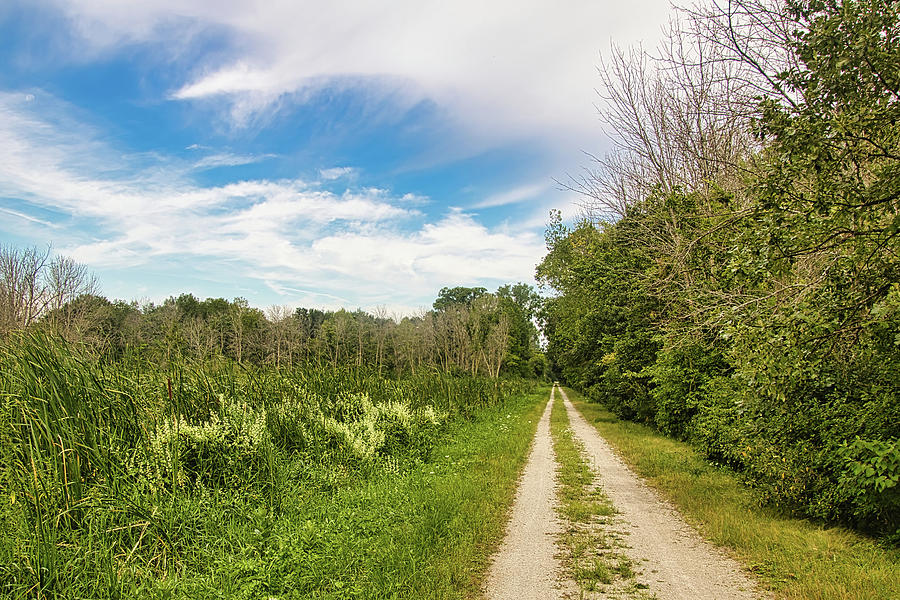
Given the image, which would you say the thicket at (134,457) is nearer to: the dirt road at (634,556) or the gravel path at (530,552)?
the gravel path at (530,552)

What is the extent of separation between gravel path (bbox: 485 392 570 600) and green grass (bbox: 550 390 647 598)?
17cm

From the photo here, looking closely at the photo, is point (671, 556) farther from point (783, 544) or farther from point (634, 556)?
point (783, 544)

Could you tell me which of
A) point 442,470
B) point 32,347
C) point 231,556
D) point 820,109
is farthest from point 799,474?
point 32,347

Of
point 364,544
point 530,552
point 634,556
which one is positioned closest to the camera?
point 364,544

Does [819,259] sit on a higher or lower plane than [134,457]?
higher

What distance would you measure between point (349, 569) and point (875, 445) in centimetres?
510

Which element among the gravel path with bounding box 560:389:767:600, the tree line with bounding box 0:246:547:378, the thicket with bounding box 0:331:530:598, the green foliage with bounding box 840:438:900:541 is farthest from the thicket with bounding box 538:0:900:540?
the tree line with bounding box 0:246:547:378

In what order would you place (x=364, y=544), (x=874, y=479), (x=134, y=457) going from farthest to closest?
(x=134, y=457), (x=364, y=544), (x=874, y=479)

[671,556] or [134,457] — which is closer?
[671,556]

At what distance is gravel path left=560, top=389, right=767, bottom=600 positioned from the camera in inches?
177

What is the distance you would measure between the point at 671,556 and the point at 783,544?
120 cm

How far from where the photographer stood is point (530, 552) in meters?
5.57

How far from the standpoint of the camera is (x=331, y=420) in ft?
31.1

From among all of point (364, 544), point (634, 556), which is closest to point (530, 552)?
point (634, 556)
